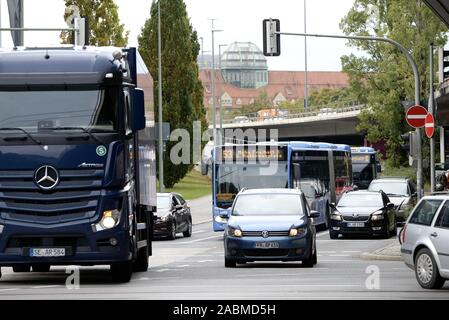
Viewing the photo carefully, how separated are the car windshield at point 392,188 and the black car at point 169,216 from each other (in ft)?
24.0

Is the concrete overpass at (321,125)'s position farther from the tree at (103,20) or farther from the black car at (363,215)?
the black car at (363,215)

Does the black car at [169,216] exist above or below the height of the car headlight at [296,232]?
below

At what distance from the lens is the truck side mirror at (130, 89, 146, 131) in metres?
20.1

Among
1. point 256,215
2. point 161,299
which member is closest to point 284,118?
point 256,215

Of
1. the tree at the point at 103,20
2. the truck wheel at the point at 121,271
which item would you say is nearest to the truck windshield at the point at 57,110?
the truck wheel at the point at 121,271

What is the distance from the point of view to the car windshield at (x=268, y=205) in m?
25.8

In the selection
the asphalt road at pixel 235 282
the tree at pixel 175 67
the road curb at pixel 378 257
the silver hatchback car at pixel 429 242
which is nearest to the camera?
the asphalt road at pixel 235 282

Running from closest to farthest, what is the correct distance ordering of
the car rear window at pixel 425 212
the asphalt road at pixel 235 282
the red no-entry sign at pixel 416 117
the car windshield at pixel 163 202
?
the asphalt road at pixel 235 282 → the car rear window at pixel 425 212 → the red no-entry sign at pixel 416 117 → the car windshield at pixel 163 202

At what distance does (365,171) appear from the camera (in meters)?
68.4

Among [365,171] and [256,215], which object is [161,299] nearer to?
[256,215]

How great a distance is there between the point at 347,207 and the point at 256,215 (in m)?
14.5

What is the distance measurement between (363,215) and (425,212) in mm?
19425

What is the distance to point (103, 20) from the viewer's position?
66.9m

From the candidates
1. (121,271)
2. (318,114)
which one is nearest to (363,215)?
(121,271)
